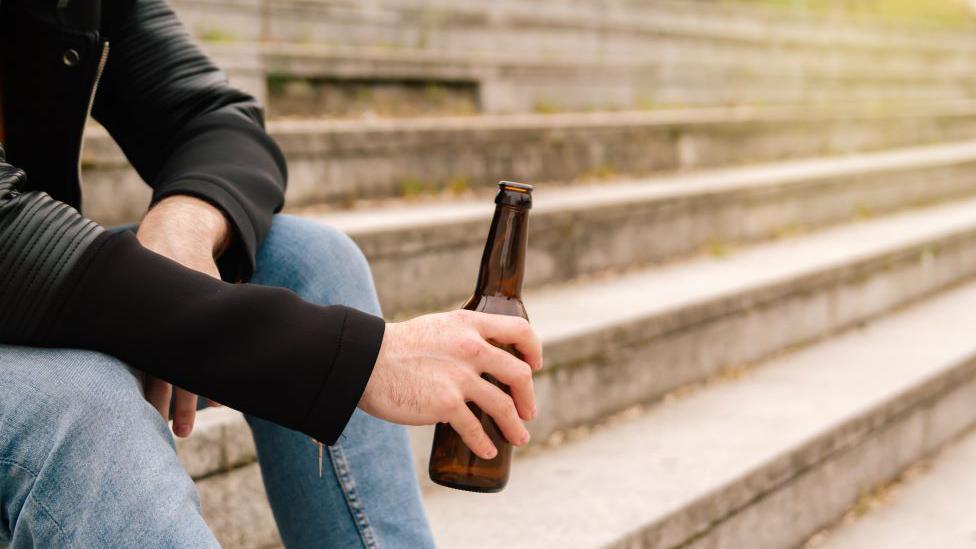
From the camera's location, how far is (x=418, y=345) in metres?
1.00

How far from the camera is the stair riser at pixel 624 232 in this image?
2395 mm

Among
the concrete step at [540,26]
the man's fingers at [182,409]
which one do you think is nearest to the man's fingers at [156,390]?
the man's fingers at [182,409]

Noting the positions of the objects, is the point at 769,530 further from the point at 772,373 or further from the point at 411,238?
the point at 411,238

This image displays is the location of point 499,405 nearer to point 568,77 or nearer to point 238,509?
point 238,509

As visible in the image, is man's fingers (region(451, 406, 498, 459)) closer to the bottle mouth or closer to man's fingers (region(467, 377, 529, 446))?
man's fingers (region(467, 377, 529, 446))

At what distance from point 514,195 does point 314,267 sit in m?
0.31

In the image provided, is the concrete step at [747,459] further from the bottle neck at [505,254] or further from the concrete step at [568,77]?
the concrete step at [568,77]

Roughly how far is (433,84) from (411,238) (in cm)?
161

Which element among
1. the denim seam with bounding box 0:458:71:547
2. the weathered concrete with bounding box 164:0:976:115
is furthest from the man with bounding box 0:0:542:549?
the weathered concrete with bounding box 164:0:976:115

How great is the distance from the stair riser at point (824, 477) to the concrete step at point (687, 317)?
0.44 meters

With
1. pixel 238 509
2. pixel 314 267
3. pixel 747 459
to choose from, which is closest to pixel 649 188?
pixel 747 459

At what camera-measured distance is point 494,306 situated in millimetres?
1297

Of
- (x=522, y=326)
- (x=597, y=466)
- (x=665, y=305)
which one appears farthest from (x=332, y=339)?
(x=665, y=305)

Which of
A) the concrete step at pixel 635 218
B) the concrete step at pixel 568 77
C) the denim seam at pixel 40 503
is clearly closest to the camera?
the denim seam at pixel 40 503
